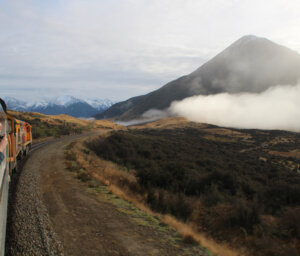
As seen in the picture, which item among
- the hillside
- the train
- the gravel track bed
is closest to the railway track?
the gravel track bed

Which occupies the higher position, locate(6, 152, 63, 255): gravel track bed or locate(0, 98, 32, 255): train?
locate(0, 98, 32, 255): train

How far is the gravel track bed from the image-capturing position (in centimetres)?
449

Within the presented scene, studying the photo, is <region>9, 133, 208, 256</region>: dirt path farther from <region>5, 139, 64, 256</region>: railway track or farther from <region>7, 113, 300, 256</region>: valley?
<region>5, 139, 64, 256</region>: railway track

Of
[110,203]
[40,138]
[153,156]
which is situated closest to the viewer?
[110,203]

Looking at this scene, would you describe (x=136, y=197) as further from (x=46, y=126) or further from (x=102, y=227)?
(x=46, y=126)

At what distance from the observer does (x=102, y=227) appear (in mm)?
5668

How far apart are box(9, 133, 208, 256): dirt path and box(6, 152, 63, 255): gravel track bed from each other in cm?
19

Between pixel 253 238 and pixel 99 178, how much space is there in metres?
7.12

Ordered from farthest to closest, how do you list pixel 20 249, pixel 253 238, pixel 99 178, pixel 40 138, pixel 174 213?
pixel 40 138 < pixel 99 178 < pixel 174 213 < pixel 253 238 < pixel 20 249

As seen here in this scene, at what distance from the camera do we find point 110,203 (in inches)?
298

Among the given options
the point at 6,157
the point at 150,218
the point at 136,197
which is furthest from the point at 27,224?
the point at 136,197

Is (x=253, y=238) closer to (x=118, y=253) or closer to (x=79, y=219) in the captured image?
(x=118, y=253)

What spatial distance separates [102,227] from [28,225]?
1.93 metres

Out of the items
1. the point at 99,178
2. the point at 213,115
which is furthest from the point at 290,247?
the point at 213,115
